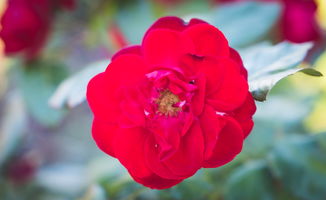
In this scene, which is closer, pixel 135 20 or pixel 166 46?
pixel 166 46

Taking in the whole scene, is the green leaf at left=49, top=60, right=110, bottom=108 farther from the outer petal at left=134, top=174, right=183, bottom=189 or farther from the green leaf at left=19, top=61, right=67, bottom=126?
the green leaf at left=19, top=61, right=67, bottom=126

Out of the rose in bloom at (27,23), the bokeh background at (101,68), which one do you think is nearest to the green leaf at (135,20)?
the bokeh background at (101,68)

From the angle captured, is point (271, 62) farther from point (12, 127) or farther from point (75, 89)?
point (12, 127)

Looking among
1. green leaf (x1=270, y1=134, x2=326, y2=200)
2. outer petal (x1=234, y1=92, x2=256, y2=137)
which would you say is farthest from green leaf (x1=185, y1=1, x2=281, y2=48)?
outer petal (x1=234, y1=92, x2=256, y2=137)

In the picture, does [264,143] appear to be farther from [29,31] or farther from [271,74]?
[29,31]

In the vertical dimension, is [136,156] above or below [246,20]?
above

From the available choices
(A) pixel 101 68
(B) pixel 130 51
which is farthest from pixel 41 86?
(B) pixel 130 51

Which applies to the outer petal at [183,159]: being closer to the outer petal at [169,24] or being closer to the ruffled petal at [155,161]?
the ruffled petal at [155,161]
